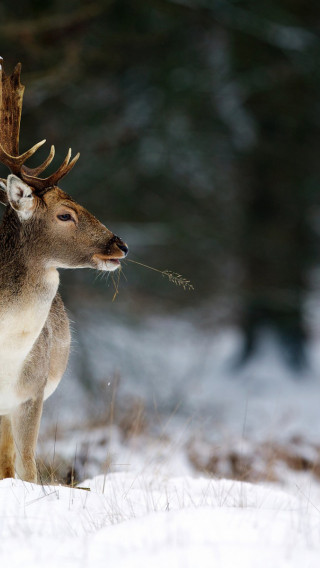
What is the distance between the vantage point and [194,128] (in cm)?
1359

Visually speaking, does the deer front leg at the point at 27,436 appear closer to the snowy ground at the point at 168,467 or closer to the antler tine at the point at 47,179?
the snowy ground at the point at 168,467

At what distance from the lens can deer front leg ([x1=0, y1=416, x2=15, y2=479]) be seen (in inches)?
200

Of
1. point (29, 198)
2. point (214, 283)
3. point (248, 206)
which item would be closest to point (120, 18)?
point (248, 206)

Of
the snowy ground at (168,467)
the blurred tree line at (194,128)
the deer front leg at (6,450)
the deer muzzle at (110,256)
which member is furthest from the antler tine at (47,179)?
the blurred tree line at (194,128)

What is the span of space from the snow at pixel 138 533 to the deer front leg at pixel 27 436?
0.27 metres

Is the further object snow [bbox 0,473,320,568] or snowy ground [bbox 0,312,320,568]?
snowy ground [bbox 0,312,320,568]

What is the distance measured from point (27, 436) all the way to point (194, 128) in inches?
380

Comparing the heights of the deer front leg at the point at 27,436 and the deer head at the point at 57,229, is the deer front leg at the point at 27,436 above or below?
below

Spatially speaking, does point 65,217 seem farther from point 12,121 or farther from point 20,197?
point 12,121

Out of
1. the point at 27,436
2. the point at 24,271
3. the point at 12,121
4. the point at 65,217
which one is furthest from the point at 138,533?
the point at 12,121

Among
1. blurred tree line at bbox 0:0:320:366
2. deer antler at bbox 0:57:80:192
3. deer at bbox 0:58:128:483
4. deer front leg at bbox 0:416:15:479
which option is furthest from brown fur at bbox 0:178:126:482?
blurred tree line at bbox 0:0:320:366

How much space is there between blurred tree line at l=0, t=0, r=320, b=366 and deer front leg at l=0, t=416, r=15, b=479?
498 centimetres

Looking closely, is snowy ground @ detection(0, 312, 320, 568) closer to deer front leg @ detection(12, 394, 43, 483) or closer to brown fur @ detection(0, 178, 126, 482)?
deer front leg @ detection(12, 394, 43, 483)

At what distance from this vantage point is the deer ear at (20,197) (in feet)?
13.9
